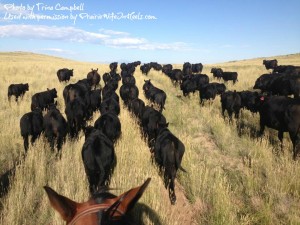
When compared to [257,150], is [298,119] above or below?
above

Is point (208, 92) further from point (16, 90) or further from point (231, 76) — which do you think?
point (231, 76)

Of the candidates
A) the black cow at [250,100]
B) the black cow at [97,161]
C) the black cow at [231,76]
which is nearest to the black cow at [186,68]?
the black cow at [231,76]

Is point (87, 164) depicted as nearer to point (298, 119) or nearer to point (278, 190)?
point (278, 190)

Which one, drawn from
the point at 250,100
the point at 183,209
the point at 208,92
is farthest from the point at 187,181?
the point at 208,92

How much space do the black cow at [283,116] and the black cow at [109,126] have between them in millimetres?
4227

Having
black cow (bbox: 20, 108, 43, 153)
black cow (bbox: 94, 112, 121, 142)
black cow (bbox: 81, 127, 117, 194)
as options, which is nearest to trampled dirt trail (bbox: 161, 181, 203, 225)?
black cow (bbox: 81, 127, 117, 194)

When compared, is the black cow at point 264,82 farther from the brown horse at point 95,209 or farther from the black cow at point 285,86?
the brown horse at point 95,209

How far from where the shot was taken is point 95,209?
1.55 meters

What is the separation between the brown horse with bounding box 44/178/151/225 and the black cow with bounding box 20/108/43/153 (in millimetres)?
6607

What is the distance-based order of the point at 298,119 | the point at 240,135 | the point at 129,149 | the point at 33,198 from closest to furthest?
the point at 33,198
the point at 129,149
the point at 298,119
the point at 240,135

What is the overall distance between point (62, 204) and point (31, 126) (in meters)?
7.06

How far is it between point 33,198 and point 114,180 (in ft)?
4.50

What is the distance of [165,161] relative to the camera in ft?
19.9

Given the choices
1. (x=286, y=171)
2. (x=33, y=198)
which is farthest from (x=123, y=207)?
(x=286, y=171)
